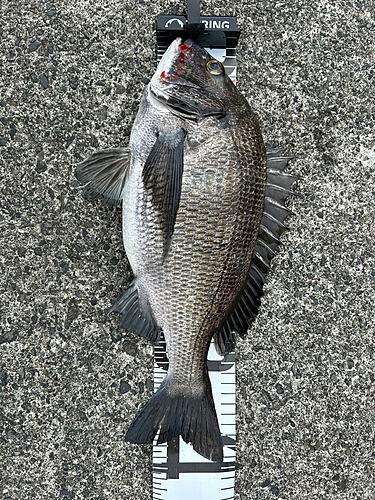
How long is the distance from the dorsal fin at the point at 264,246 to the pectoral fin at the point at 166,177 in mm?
377

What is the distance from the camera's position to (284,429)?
5.79 feet

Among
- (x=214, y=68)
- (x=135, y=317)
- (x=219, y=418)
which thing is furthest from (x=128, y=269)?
(x=214, y=68)

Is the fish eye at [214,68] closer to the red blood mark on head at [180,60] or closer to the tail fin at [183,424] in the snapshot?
the red blood mark on head at [180,60]

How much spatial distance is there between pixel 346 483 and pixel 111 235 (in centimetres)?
157

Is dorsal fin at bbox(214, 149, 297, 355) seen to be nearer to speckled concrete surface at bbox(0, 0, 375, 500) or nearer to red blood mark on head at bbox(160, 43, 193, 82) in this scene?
speckled concrete surface at bbox(0, 0, 375, 500)

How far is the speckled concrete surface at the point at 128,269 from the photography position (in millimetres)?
1700

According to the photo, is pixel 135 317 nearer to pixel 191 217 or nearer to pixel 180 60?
pixel 191 217

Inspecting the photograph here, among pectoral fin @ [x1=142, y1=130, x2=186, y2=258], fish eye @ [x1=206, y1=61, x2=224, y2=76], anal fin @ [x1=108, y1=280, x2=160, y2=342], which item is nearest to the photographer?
pectoral fin @ [x1=142, y1=130, x2=186, y2=258]

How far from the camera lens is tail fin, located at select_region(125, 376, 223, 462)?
1.47m

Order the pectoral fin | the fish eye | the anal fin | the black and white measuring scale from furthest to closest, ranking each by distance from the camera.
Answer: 1. the black and white measuring scale
2. the anal fin
3. the fish eye
4. the pectoral fin

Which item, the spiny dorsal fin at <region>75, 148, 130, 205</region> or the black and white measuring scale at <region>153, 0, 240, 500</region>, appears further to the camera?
the black and white measuring scale at <region>153, 0, 240, 500</region>

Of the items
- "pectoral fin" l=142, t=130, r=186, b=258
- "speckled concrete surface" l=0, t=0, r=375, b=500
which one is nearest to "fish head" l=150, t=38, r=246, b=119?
"pectoral fin" l=142, t=130, r=186, b=258

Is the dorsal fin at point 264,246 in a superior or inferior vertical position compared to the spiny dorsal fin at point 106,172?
inferior

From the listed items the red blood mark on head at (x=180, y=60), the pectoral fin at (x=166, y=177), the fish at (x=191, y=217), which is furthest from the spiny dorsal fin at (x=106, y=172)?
the red blood mark on head at (x=180, y=60)
